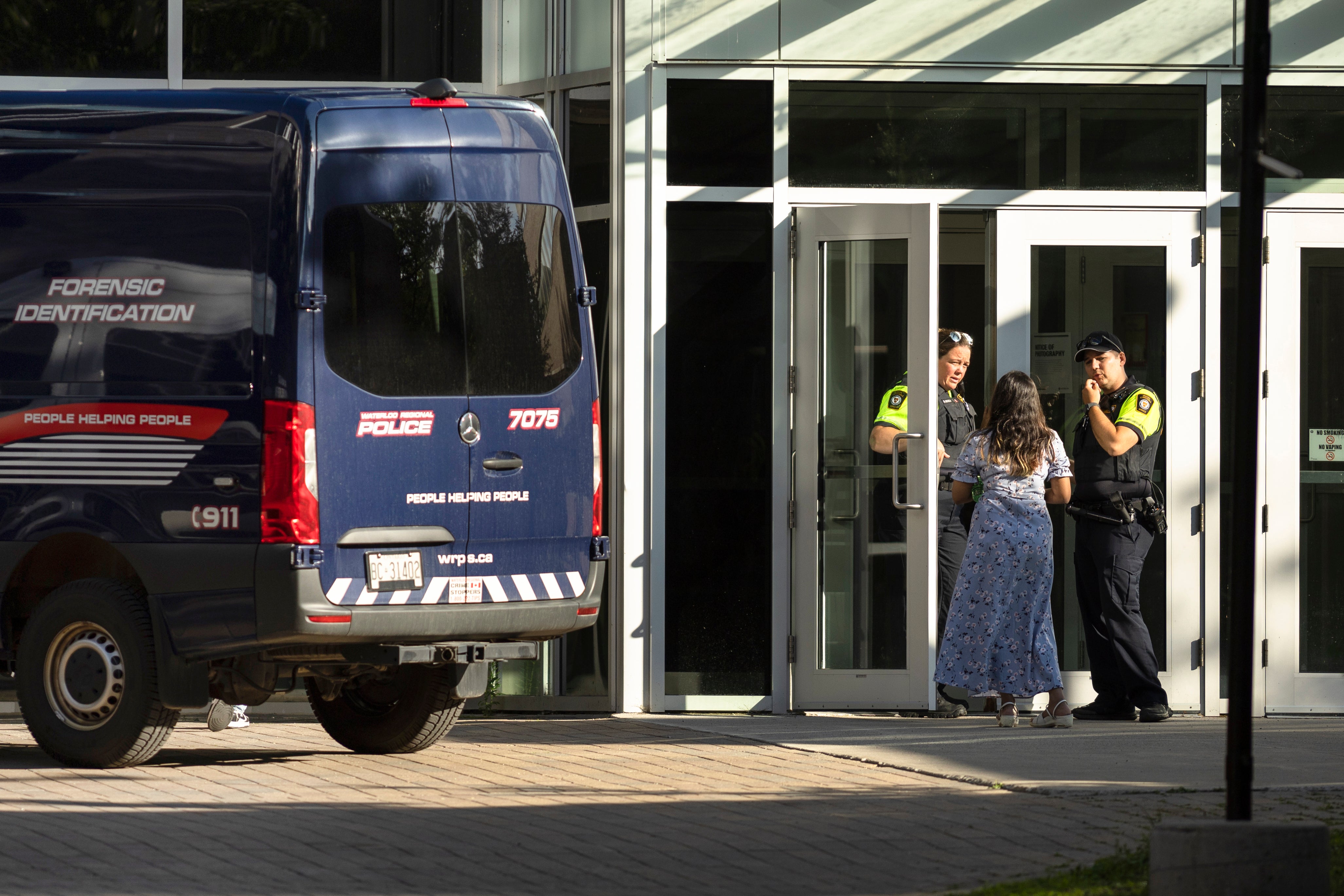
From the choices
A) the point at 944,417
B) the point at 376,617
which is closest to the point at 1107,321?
the point at 944,417

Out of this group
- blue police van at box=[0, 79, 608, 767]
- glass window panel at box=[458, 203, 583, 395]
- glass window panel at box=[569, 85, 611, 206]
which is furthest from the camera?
glass window panel at box=[569, 85, 611, 206]

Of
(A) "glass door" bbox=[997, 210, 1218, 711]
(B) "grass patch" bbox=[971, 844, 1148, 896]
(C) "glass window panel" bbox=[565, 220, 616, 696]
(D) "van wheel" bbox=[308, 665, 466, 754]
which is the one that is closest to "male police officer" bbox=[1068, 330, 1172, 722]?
Answer: (A) "glass door" bbox=[997, 210, 1218, 711]

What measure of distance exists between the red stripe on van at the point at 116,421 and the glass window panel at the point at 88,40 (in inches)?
143

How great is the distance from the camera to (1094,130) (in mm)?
10695

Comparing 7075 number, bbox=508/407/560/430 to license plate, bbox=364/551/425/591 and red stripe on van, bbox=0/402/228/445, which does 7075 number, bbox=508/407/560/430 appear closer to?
license plate, bbox=364/551/425/591

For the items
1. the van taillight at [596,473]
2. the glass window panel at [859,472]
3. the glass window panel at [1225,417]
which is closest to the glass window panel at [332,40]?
the glass window panel at [859,472]

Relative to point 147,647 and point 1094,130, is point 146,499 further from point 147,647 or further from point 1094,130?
point 1094,130

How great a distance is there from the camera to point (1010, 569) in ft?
31.6

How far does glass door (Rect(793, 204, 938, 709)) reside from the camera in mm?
10273

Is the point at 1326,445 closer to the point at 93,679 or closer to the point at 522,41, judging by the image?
the point at 522,41

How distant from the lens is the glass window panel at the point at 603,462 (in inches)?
411

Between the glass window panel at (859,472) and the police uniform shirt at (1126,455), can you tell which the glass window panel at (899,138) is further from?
the police uniform shirt at (1126,455)

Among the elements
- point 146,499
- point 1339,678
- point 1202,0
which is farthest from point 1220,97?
point 146,499

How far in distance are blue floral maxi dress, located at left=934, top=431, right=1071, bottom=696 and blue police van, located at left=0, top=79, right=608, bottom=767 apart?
2.20 meters
